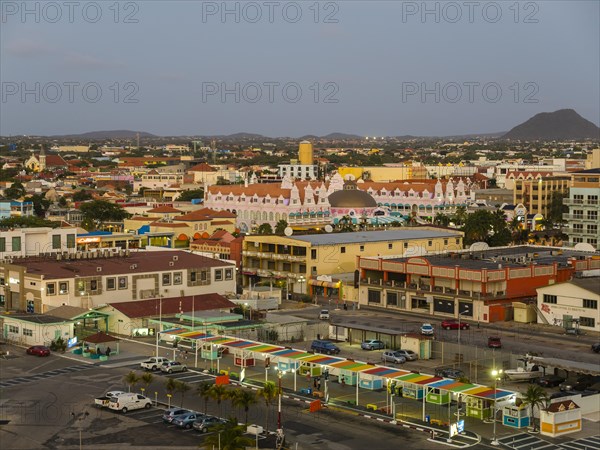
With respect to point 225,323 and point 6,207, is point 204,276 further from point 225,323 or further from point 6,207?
point 6,207

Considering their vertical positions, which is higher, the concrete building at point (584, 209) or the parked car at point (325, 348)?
the concrete building at point (584, 209)

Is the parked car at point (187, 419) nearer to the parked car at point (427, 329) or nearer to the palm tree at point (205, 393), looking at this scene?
the palm tree at point (205, 393)

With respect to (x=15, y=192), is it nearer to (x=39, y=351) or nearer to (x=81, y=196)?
(x=81, y=196)

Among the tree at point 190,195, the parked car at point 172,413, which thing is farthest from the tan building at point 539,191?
the parked car at point 172,413

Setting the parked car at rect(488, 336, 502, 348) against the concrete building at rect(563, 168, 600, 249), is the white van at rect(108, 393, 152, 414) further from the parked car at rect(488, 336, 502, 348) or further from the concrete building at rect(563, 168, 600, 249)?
the concrete building at rect(563, 168, 600, 249)

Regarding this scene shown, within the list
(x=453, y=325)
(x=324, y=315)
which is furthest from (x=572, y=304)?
(x=324, y=315)

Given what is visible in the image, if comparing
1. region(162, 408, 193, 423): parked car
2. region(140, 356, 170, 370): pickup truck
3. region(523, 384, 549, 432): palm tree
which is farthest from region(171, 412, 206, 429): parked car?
region(523, 384, 549, 432): palm tree
